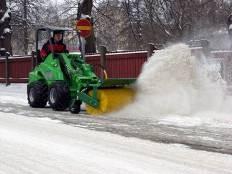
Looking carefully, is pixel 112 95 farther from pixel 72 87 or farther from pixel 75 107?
pixel 72 87

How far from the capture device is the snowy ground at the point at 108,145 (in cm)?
589

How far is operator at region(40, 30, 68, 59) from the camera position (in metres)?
12.8

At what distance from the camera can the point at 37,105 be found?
43.0ft

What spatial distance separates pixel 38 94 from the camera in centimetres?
1291

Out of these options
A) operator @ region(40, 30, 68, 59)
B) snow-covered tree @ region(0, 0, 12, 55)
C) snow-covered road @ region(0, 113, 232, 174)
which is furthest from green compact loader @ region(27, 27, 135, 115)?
snow-covered tree @ region(0, 0, 12, 55)

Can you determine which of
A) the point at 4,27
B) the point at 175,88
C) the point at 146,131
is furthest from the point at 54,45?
the point at 4,27

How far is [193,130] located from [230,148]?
1.68 m

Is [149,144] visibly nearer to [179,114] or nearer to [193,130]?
[193,130]

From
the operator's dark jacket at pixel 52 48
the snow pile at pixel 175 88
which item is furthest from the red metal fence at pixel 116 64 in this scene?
the snow pile at pixel 175 88

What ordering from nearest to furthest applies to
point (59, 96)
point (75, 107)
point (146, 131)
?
point (146, 131)
point (75, 107)
point (59, 96)

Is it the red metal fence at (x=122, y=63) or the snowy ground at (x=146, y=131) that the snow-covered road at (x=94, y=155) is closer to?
the snowy ground at (x=146, y=131)

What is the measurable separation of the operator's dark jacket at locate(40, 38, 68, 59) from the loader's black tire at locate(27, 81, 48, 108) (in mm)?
749

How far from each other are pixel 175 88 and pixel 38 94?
3.78 m

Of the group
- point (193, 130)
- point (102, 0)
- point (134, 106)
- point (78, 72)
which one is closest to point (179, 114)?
point (134, 106)
